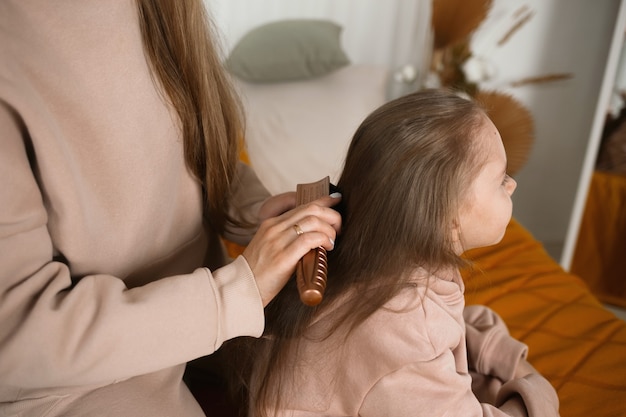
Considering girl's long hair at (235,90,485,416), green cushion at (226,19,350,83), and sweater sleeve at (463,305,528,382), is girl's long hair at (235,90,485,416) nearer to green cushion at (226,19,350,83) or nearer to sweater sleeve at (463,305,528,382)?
sweater sleeve at (463,305,528,382)

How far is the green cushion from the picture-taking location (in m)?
2.03

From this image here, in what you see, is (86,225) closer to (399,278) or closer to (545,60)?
(399,278)

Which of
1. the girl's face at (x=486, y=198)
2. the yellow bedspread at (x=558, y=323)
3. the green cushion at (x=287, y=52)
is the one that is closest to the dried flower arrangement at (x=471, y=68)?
the green cushion at (x=287, y=52)

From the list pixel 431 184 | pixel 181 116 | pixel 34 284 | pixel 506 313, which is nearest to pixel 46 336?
pixel 34 284

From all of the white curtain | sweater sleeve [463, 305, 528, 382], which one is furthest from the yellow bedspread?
the white curtain

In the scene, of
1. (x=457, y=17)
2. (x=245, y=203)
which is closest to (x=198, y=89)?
(x=245, y=203)

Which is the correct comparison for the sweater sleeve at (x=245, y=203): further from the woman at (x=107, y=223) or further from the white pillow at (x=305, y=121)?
the white pillow at (x=305, y=121)

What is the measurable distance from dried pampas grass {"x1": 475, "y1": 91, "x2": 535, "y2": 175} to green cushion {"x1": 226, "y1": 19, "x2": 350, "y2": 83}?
1.71 feet

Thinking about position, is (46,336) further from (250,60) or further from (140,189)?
(250,60)

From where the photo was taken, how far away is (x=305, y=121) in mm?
1919

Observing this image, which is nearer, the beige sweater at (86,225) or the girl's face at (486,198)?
the beige sweater at (86,225)

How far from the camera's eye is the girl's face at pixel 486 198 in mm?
794

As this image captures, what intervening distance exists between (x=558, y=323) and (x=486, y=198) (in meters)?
0.56

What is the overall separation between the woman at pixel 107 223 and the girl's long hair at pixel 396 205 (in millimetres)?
52
